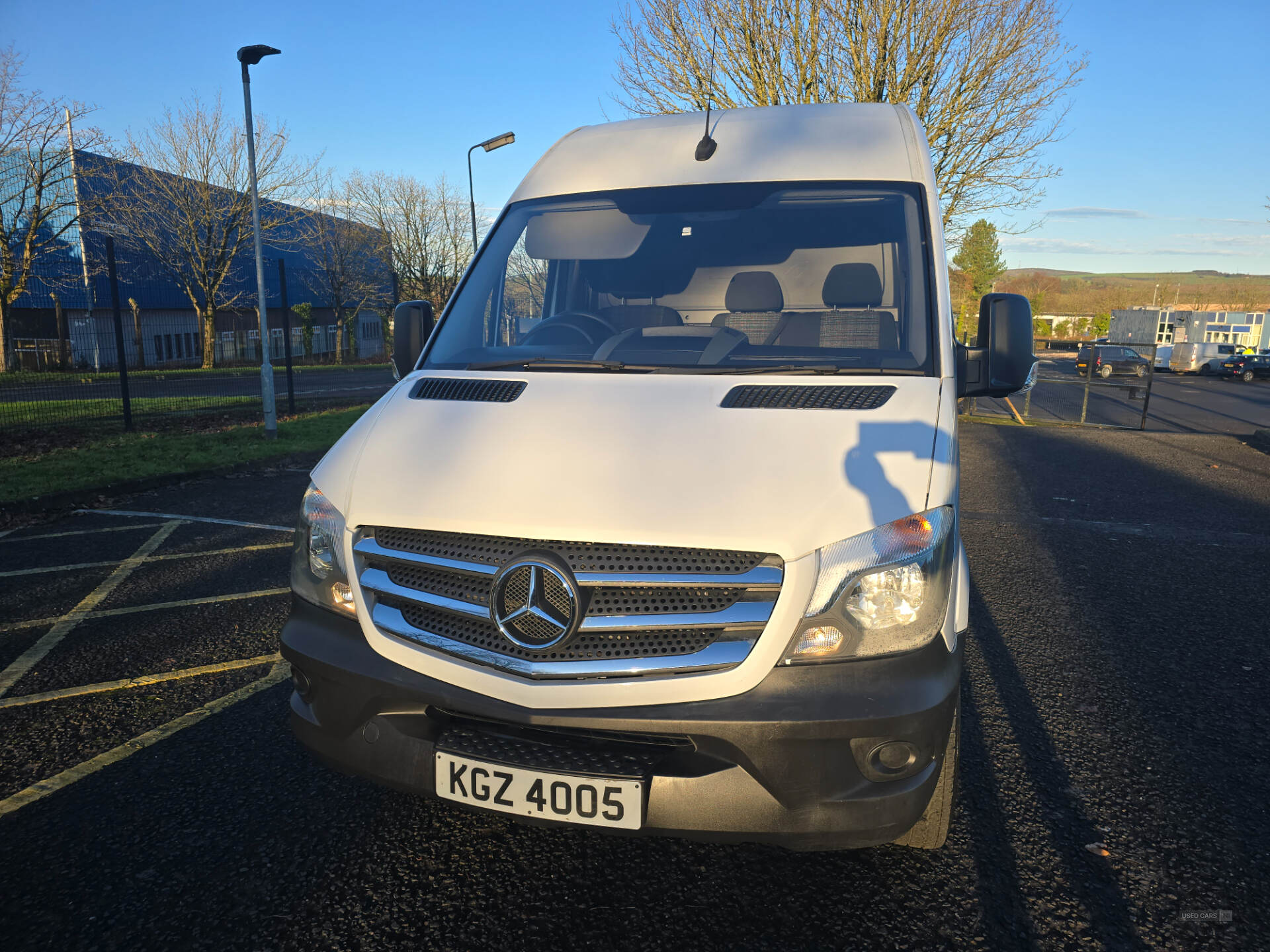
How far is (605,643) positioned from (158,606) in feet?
12.6

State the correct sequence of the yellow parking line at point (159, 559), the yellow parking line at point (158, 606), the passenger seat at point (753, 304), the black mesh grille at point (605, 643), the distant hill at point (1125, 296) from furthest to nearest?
the distant hill at point (1125, 296) < the yellow parking line at point (159, 559) < the yellow parking line at point (158, 606) < the passenger seat at point (753, 304) < the black mesh grille at point (605, 643)

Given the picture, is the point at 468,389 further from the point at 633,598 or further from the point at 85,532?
the point at 85,532

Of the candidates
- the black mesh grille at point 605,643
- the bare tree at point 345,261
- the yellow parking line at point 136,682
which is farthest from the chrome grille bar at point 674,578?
the bare tree at point 345,261

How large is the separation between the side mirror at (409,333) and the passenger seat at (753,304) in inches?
50.2

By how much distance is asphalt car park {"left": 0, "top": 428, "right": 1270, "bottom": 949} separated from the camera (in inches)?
90.4

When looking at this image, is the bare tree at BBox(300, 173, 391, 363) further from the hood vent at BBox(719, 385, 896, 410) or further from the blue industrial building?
the hood vent at BBox(719, 385, 896, 410)

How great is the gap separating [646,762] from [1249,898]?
1830mm

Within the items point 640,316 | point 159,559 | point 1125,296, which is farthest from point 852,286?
point 1125,296

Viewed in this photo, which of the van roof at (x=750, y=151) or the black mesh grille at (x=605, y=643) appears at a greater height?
the van roof at (x=750, y=151)

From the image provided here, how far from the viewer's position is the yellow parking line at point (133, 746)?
292 cm

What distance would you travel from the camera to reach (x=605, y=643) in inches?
85.0

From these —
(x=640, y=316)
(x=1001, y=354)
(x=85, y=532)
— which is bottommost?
(x=85, y=532)

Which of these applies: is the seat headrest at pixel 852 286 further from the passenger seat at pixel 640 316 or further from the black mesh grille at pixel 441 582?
the black mesh grille at pixel 441 582

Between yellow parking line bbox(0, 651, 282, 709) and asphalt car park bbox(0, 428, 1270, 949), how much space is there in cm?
1
